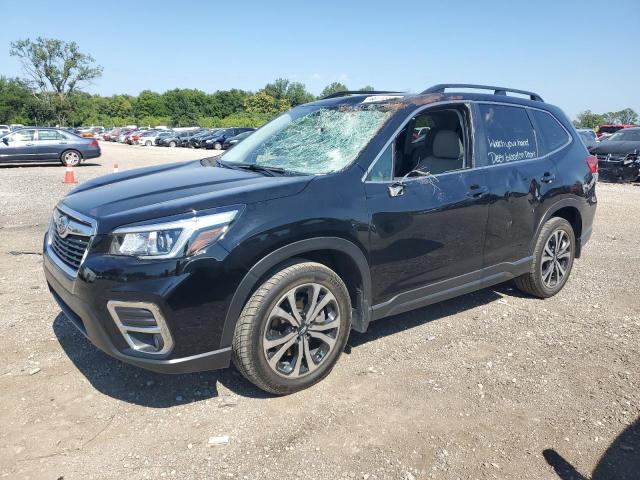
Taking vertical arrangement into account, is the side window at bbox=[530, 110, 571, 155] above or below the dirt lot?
above

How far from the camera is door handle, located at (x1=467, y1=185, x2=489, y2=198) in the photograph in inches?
149

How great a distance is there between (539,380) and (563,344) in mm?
701

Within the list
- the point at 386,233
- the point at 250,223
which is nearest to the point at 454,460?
the point at 386,233

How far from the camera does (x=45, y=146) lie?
692 inches

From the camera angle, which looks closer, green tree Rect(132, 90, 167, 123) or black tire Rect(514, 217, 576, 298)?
black tire Rect(514, 217, 576, 298)

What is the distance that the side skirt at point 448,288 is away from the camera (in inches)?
138

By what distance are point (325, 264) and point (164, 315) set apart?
1119 millimetres

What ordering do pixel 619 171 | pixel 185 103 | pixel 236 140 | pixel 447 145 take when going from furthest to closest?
pixel 185 103 < pixel 619 171 < pixel 236 140 < pixel 447 145

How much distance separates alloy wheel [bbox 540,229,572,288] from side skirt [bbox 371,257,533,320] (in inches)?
12.1

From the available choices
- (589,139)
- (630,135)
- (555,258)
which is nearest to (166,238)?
(555,258)

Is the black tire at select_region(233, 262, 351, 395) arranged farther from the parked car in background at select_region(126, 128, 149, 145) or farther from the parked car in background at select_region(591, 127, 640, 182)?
the parked car in background at select_region(126, 128, 149, 145)

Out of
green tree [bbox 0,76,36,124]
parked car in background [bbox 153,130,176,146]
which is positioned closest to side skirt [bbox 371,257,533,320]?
parked car in background [bbox 153,130,176,146]

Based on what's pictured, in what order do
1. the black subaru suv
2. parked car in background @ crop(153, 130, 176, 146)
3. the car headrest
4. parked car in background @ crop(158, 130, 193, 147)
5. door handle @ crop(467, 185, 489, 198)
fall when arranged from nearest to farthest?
the black subaru suv < door handle @ crop(467, 185, 489, 198) < the car headrest < parked car in background @ crop(158, 130, 193, 147) < parked car in background @ crop(153, 130, 176, 146)

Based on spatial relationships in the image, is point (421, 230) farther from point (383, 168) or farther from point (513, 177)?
point (513, 177)
